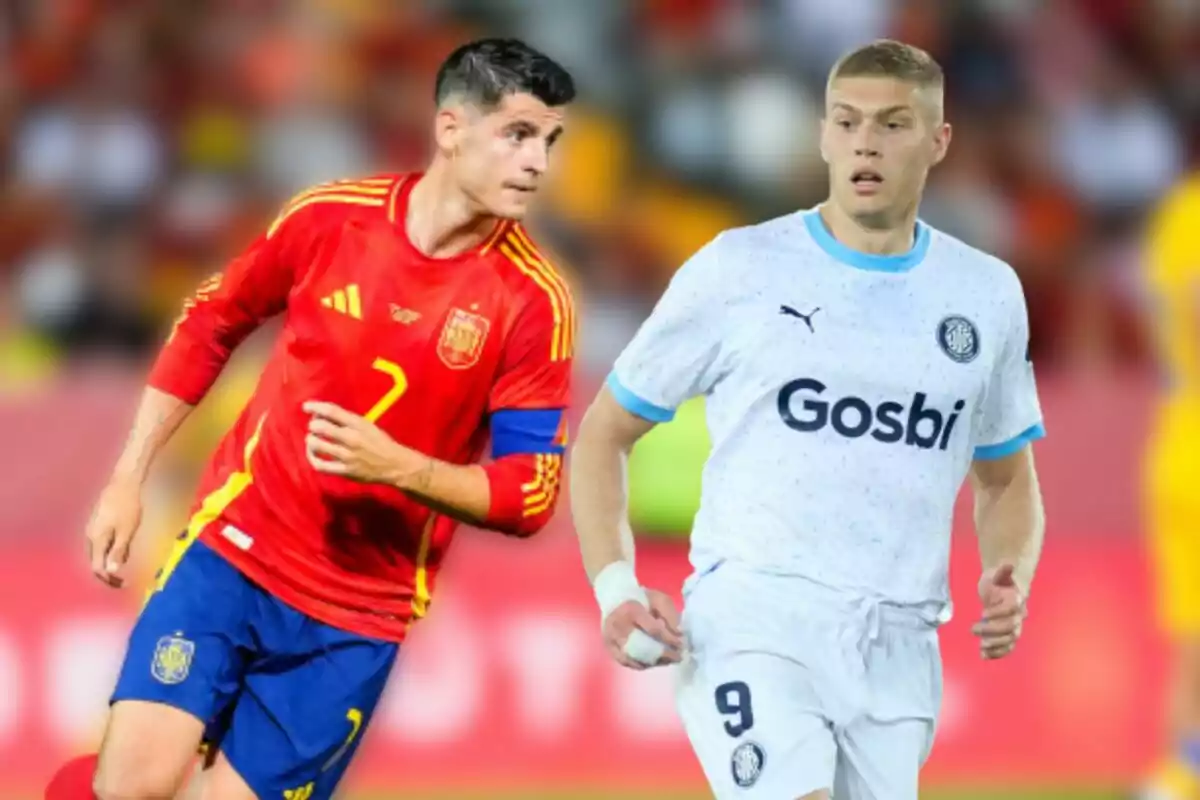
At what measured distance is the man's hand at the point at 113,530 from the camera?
546cm

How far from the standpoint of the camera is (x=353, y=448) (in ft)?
16.6

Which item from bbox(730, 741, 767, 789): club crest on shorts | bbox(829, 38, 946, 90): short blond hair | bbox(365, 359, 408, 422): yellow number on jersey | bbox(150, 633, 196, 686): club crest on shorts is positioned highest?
bbox(829, 38, 946, 90): short blond hair

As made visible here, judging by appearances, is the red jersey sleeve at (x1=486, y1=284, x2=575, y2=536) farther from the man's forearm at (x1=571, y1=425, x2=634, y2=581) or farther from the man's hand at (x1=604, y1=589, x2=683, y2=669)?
the man's hand at (x1=604, y1=589, x2=683, y2=669)

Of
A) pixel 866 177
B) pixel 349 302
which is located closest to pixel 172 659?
pixel 349 302

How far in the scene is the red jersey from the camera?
5551 mm

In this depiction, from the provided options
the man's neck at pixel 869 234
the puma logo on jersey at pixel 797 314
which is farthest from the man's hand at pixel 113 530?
the man's neck at pixel 869 234

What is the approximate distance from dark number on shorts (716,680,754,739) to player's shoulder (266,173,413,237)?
4.84ft

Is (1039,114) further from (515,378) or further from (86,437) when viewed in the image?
(515,378)

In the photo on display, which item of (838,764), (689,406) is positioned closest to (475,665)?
(689,406)

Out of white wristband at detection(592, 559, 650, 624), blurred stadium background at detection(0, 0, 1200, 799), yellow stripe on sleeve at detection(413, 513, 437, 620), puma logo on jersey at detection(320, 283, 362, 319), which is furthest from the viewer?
blurred stadium background at detection(0, 0, 1200, 799)

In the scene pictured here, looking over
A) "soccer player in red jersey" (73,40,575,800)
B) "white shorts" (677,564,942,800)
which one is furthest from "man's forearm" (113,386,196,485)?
"white shorts" (677,564,942,800)

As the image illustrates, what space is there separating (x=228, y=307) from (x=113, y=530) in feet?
2.08

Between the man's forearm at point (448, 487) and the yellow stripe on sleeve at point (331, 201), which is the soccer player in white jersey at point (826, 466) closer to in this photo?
the man's forearm at point (448, 487)

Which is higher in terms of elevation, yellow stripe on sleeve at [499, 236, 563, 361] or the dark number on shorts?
yellow stripe on sleeve at [499, 236, 563, 361]
